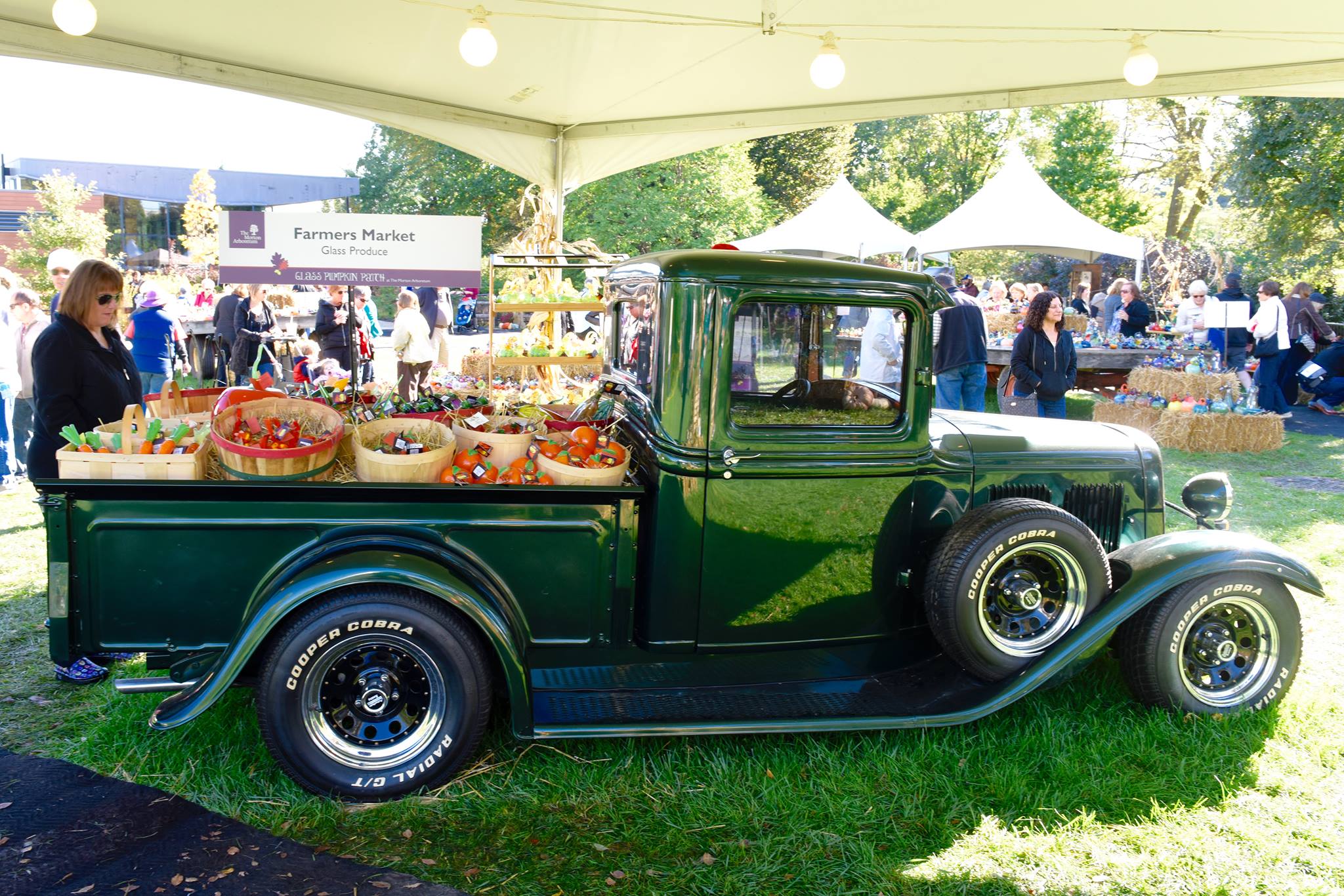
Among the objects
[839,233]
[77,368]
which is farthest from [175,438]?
[839,233]

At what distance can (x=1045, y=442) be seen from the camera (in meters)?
3.81

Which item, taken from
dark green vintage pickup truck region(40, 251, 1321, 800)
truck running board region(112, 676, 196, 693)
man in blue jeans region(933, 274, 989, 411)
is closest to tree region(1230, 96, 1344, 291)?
man in blue jeans region(933, 274, 989, 411)

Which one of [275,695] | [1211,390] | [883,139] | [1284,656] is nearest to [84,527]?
[275,695]

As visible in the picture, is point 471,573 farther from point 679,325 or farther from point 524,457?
point 679,325

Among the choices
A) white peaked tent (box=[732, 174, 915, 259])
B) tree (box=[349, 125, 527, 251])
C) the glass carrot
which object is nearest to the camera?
the glass carrot

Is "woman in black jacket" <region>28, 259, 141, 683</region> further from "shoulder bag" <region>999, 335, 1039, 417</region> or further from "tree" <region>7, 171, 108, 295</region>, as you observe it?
"tree" <region>7, 171, 108, 295</region>

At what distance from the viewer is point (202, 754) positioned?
10.5 feet

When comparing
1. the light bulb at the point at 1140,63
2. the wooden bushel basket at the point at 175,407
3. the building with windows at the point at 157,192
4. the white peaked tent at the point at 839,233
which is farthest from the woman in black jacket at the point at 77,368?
the building with windows at the point at 157,192

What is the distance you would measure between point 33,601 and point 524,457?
3.38 m

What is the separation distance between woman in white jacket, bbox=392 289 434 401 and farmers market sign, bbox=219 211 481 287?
5.06m

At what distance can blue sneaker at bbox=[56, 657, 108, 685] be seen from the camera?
388 centimetres

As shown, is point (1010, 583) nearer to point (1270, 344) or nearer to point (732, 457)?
point (732, 457)

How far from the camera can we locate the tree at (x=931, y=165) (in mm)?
38906

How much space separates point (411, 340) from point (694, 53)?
16.8 ft
